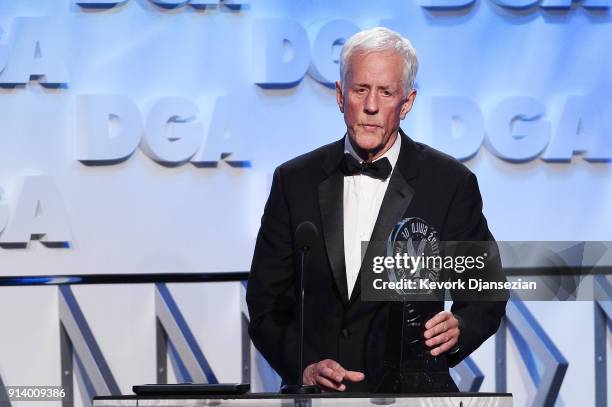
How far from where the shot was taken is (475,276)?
277 cm

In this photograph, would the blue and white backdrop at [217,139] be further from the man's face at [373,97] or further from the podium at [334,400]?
the podium at [334,400]

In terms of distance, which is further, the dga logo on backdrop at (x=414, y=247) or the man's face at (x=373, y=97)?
the man's face at (x=373, y=97)

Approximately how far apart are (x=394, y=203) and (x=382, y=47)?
428 mm

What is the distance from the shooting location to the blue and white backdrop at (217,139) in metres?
3.87

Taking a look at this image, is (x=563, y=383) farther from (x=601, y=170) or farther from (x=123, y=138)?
(x=123, y=138)

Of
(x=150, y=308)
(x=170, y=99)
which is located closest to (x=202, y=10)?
(x=170, y=99)

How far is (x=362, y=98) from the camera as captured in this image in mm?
2740

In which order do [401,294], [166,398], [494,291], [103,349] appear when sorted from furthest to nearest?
[103,349] < [494,291] < [401,294] < [166,398]

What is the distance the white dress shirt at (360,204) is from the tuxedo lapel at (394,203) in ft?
0.13

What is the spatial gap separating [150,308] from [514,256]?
1.43m

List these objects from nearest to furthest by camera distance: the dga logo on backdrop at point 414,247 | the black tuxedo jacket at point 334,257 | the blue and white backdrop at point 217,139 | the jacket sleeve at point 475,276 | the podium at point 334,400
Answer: the podium at point 334,400
the dga logo on backdrop at point 414,247
the jacket sleeve at point 475,276
the black tuxedo jacket at point 334,257
the blue and white backdrop at point 217,139

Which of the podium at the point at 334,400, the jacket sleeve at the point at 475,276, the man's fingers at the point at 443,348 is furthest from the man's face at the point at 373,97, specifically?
the podium at the point at 334,400

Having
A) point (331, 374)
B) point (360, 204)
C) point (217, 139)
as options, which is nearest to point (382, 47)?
point (360, 204)

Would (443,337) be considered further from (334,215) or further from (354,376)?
(334,215)
